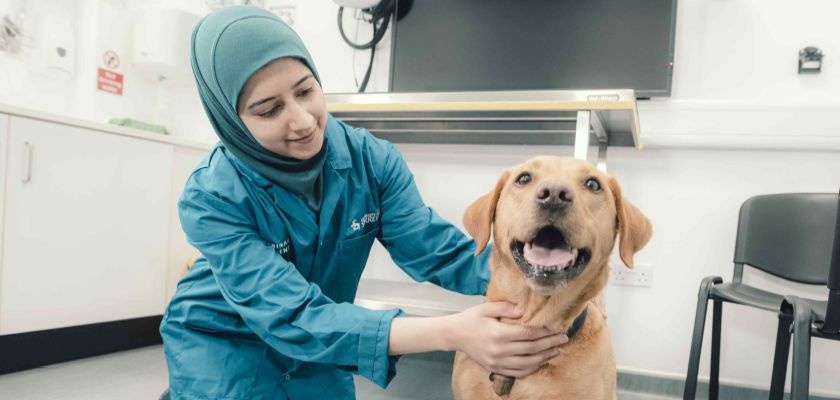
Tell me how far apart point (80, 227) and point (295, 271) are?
5.49 ft

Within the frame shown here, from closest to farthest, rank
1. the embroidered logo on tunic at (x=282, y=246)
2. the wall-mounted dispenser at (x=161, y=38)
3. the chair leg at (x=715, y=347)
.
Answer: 1. the embroidered logo on tunic at (x=282, y=246)
2. the chair leg at (x=715, y=347)
3. the wall-mounted dispenser at (x=161, y=38)

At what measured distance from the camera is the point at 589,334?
110cm

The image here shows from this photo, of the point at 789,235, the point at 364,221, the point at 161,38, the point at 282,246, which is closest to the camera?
the point at 282,246

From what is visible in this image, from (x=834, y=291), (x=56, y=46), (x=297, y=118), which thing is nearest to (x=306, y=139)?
(x=297, y=118)

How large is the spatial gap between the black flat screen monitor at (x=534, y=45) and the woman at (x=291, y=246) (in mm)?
1303

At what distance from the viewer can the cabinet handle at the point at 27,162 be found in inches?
80.5

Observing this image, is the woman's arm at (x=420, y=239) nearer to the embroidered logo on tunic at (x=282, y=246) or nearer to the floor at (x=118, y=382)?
the embroidered logo on tunic at (x=282, y=246)

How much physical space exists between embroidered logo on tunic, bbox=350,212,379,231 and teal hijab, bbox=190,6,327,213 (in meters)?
0.13

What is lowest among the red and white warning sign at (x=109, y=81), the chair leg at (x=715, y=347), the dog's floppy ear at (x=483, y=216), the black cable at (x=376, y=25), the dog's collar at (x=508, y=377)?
the chair leg at (x=715, y=347)

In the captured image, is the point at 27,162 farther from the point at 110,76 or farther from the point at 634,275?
the point at 634,275

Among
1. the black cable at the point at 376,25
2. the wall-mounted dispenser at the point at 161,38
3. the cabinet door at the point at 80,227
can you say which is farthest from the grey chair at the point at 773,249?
the wall-mounted dispenser at the point at 161,38

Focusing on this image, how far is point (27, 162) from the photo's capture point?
6.73ft

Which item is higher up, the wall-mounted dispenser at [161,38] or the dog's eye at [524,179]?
the wall-mounted dispenser at [161,38]

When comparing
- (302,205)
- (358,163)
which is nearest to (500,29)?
(358,163)
